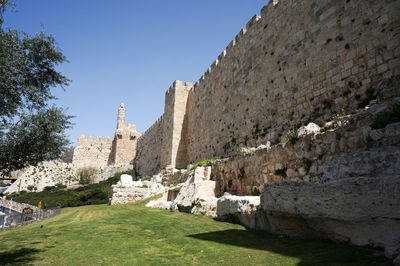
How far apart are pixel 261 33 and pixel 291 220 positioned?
29.7 ft

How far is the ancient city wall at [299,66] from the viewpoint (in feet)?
20.1

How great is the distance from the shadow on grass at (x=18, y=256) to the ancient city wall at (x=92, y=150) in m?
36.6

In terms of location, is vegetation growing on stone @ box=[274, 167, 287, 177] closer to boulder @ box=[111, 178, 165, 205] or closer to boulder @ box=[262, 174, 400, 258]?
boulder @ box=[262, 174, 400, 258]

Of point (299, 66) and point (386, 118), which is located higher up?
point (299, 66)

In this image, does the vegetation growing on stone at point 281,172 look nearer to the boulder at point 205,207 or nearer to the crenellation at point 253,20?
the boulder at point 205,207

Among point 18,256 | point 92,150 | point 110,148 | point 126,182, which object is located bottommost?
point 18,256

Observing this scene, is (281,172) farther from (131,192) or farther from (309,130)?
(131,192)

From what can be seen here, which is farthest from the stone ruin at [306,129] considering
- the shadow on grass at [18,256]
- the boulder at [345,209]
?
the shadow on grass at [18,256]

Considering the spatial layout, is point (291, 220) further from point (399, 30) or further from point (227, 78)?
point (227, 78)

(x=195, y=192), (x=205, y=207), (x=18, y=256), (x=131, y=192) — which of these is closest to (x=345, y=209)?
(x=205, y=207)

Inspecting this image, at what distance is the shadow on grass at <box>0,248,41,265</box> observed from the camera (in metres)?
3.43

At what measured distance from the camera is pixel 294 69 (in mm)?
8602

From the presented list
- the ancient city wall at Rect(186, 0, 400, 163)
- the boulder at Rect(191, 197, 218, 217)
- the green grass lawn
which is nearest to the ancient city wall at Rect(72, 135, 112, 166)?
the ancient city wall at Rect(186, 0, 400, 163)

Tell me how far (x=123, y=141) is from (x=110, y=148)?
19.7 feet
